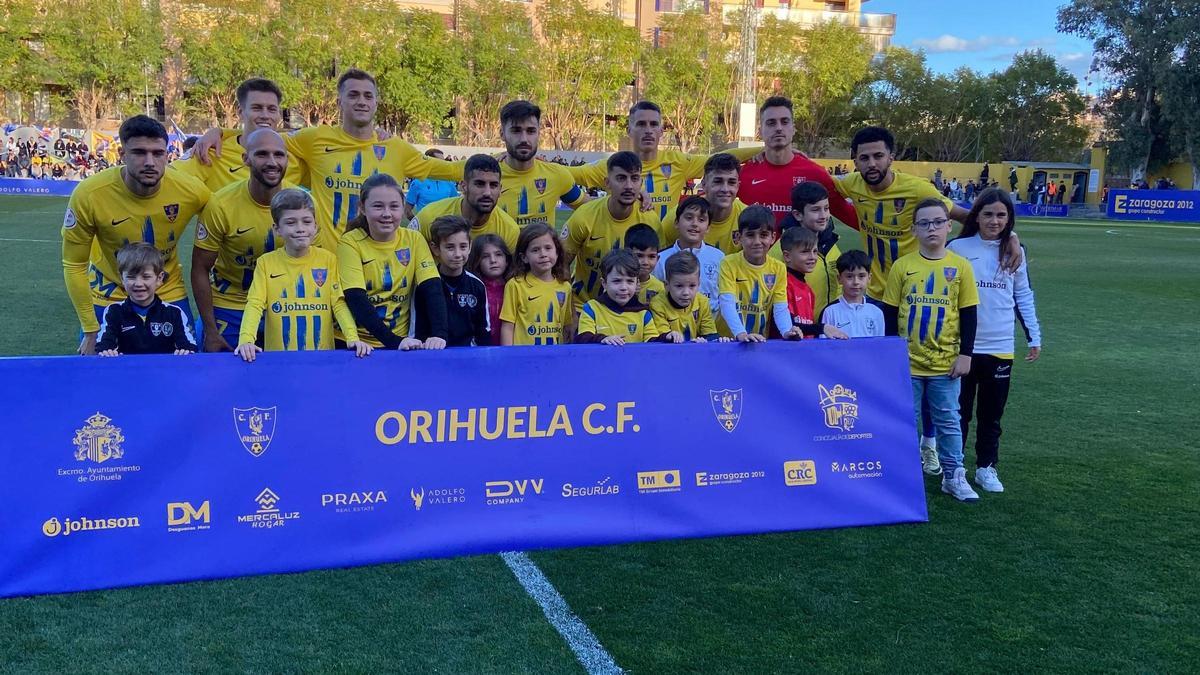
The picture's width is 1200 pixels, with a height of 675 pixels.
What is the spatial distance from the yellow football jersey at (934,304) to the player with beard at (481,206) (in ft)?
7.66

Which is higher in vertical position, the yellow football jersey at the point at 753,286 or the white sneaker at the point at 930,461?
the yellow football jersey at the point at 753,286

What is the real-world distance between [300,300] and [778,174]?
3481 mm

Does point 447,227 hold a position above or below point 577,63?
below

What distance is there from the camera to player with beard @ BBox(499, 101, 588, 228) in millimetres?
5648

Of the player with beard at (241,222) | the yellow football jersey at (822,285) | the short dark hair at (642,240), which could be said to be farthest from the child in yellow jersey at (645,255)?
the player with beard at (241,222)

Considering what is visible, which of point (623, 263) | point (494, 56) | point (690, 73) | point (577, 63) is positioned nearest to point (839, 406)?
point (623, 263)

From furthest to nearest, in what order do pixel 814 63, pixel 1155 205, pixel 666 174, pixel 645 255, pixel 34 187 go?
pixel 814 63 < pixel 1155 205 < pixel 34 187 < pixel 666 174 < pixel 645 255

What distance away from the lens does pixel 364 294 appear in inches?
177

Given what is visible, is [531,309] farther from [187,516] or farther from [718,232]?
[187,516]

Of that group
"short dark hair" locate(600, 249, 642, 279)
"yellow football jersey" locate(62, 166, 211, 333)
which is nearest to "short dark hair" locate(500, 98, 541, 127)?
"short dark hair" locate(600, 249, 642, 279)

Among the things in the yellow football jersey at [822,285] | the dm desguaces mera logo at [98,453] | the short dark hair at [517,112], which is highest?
the short dark hair at [517,112]

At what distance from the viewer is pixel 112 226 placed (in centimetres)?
497

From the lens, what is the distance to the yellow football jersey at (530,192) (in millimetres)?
5844

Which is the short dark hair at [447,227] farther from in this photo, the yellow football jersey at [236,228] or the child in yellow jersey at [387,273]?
the yellow football jersey at [236,228]
